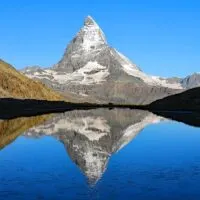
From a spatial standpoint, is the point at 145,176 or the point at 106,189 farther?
the point at 145,176

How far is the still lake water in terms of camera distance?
31891mm

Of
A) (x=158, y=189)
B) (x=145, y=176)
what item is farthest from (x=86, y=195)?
(x=145, y=176)

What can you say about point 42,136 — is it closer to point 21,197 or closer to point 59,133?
point 59,133

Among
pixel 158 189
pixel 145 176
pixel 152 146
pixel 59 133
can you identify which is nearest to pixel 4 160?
pixel 145 176

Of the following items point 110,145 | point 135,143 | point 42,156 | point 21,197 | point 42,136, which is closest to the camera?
point 21,197

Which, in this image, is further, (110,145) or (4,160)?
(110,145)

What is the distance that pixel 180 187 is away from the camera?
110 ft

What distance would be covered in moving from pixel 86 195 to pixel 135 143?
37826 mm

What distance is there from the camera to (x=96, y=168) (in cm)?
4112

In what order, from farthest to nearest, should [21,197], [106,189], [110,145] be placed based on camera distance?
1. [110,145]
2. [106,189]
3. [21,197]

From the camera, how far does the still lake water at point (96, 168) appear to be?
3189cm

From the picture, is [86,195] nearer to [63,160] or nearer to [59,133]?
[63,160]

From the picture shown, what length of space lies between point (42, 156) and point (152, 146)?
1761 cm

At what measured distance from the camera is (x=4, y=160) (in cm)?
4669
